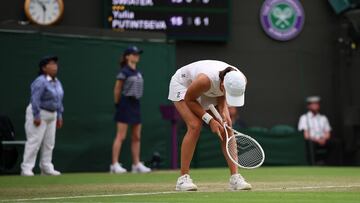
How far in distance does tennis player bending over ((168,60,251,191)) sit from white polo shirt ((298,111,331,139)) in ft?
33.8

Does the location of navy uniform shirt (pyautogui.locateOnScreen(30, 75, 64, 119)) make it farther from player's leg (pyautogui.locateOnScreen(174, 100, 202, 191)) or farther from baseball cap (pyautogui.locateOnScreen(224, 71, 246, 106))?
baseball cap (pyautogui.locateOnScreen(224, 71, 246, 106))

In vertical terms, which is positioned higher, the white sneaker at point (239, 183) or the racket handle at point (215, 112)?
the racket handle at point (215, 112)

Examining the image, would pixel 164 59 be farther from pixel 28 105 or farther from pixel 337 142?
pixel 337 142

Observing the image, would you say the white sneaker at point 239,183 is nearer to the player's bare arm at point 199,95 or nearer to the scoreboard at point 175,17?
the player's bare arm at point 199,95

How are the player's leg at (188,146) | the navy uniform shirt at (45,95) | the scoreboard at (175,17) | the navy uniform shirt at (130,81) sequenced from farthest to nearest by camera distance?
the scoreboard at (175,17) → the navy uniform shirt at (130,81) → the navy uniform shirt at (45,95) → the player's leg at (188,146)

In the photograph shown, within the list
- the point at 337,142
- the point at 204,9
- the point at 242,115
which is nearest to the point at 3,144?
the point at 204,9

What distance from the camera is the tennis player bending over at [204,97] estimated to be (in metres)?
9.91

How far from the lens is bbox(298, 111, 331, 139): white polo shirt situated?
20.8 metres

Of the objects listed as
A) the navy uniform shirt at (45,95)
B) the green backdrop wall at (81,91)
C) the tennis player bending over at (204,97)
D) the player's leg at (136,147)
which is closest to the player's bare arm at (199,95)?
the tennis player bending over at (204,97)

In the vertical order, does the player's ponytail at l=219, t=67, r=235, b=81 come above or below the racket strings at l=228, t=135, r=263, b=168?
above

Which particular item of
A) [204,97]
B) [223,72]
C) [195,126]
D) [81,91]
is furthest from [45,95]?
[223,72]

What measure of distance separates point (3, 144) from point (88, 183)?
356cm

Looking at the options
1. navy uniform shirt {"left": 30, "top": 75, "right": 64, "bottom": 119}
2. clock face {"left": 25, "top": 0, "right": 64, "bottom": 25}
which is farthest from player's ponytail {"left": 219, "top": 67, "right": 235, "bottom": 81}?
clock face {"left": 25, "top": 0, "right": 64, "bottom": 25}

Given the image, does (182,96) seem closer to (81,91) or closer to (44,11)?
(81,91)
